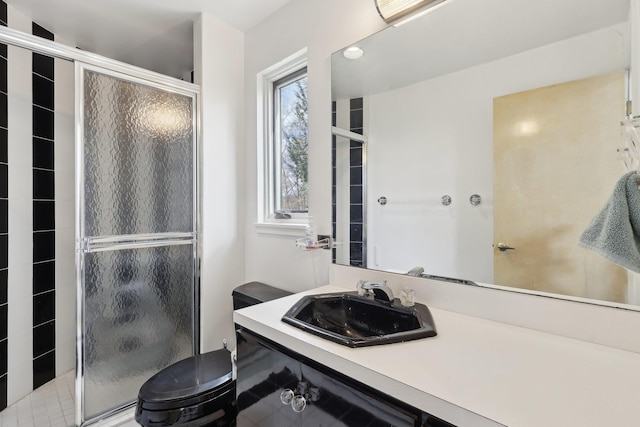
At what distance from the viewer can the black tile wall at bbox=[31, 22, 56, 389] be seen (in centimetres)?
195

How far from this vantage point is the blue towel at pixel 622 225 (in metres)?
0.79

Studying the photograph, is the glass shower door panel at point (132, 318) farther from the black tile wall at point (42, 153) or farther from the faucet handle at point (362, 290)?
the faucet handle at point (362, 290)

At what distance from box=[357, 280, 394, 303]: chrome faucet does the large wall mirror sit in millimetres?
184

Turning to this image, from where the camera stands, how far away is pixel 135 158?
65.2 inches

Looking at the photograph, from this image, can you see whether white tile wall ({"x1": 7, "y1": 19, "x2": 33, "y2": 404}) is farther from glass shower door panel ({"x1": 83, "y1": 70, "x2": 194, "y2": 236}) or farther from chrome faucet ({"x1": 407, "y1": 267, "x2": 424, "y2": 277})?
chrome faucet ({"x1": 407, "y1": 267, "x2": 424, "y2": 277})

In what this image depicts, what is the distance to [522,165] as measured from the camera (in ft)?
3.24

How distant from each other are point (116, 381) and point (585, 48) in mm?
2537

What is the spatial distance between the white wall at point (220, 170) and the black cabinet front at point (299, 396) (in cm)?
94

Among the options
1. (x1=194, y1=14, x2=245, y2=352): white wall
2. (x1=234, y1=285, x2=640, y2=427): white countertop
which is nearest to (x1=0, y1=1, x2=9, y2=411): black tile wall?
(x1=194, y1=14, x2=245, y2=352): white wall

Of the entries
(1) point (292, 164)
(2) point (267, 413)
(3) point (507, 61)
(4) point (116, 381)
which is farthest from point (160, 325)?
(3) point (507, 61)

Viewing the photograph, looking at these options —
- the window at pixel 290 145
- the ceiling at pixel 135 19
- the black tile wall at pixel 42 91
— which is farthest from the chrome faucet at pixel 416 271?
the black tile wall at pixel 42 91

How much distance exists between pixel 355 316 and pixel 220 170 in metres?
1.30

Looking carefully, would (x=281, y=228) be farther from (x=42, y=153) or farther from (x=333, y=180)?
(x=42, y=153)

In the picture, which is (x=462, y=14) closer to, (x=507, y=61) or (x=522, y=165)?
(x=507, y=61)
